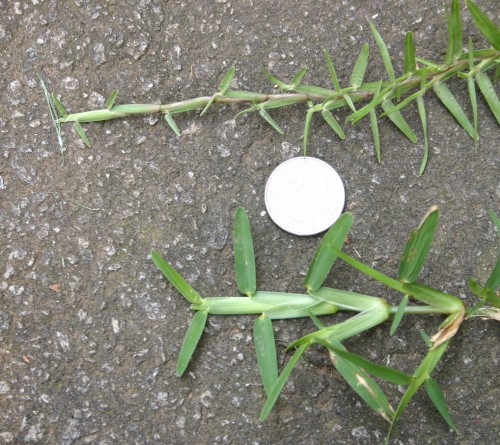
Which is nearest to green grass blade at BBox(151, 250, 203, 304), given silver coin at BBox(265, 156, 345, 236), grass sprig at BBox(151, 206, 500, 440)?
grass sprig at BBox(151, 206, 500, 440)

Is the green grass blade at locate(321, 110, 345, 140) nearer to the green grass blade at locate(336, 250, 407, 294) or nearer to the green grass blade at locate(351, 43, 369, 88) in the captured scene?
the green grass blade at locate(351, 43, 369, 88)

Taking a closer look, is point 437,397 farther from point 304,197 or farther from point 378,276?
point 304,197

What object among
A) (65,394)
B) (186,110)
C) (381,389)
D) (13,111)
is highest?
(13,111)

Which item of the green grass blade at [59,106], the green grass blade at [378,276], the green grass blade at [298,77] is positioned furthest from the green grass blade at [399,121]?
the green grass blade at [59,106]

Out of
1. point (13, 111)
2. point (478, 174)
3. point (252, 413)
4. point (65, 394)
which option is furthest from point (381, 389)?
point (13, 111)

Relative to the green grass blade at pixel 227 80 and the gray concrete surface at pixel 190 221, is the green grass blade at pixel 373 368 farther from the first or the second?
the green grass blade at pixel 227 80

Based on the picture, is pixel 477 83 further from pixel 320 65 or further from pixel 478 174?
pixel 320 65
